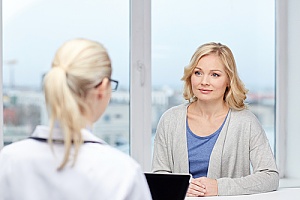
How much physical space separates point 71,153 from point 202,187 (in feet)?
3.68

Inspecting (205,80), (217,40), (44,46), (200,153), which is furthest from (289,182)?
(44,46)

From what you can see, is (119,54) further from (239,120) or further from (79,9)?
(239,120)

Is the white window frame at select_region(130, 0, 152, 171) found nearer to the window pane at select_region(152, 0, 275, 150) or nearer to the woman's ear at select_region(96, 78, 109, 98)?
the window pane at select_region(152, 0, 275, 150)

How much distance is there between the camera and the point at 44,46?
10.2ft

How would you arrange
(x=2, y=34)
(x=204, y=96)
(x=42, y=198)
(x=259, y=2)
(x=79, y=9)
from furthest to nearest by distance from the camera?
(x=259, y=2), (x=79, y=9), (x=2, y=34), (x=204, y=96), (x=42, y=198)

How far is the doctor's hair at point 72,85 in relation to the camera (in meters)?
1.44

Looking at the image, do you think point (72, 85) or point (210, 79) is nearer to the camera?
point (72, 85)

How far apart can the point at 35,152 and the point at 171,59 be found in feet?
6.58

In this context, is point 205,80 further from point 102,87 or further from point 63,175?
point 63,175

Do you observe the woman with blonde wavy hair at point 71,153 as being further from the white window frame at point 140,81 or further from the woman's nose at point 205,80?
the white window frame at point 140,81

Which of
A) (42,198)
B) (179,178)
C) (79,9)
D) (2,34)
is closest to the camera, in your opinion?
(42,198)

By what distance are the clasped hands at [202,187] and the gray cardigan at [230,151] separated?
0.08 m

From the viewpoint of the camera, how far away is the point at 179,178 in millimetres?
1824

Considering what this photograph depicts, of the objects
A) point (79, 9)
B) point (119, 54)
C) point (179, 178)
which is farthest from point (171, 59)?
point (179, 178)
